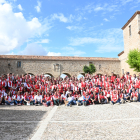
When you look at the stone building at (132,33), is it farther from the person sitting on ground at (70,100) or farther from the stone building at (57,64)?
the person sitting on ground at (70,100)

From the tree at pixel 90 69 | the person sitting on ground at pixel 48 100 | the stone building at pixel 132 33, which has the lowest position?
the person sitting on ground at pixel 48 100

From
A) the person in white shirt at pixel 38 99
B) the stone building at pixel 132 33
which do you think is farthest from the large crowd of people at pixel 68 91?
the stone building at pixel 132 33

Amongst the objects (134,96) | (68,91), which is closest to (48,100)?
(68,91)

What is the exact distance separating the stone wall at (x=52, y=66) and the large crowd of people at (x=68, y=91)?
17060 millimetres

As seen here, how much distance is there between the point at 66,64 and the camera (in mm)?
29219

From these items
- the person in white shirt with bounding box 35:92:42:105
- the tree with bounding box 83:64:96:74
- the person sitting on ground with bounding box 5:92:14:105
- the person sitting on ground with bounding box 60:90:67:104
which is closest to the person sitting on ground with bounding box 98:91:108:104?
the person sitting on ground with bounding box 60:90:67:104

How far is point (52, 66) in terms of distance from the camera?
94.3ft

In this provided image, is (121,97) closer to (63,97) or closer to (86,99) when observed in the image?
(86,99)

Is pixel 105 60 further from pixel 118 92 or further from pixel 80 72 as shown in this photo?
pixel 118 92

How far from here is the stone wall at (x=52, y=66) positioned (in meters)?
27.4

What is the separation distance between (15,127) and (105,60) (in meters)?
27.0

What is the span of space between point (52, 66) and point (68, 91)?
18.8 m

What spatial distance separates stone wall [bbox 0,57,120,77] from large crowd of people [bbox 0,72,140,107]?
17060 millimetres

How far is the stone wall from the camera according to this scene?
27.4m
